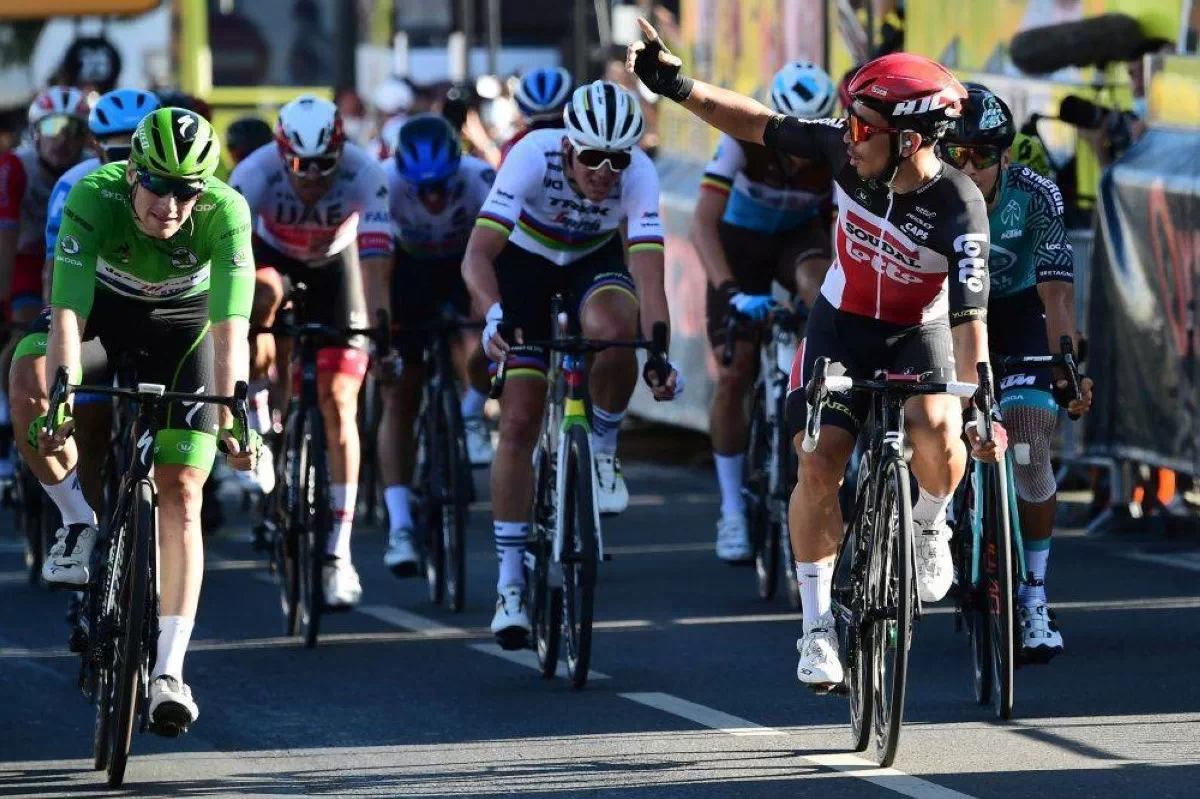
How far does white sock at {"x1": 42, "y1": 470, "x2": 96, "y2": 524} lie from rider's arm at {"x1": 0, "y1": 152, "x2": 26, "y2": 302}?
4004mm

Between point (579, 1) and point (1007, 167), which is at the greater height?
point (579, 1)

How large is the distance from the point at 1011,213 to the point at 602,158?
148cm

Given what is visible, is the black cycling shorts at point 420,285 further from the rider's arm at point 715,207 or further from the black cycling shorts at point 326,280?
the rider's arm at point 715,207

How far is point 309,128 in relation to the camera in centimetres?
1069

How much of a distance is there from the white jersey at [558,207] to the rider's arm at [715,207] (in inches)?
61.8

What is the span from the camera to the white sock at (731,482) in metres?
12.0

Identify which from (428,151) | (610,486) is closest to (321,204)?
(428,151)

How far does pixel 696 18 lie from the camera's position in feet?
68.5

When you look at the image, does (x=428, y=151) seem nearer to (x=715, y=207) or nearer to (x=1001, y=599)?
(x=715, y=207)

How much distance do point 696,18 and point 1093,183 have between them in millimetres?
6156

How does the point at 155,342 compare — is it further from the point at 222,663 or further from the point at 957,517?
the point at 957,517

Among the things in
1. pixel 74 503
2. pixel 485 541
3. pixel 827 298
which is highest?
pixel 827 298

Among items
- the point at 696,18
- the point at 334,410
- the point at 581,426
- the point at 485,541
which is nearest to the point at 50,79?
the point at 696,18

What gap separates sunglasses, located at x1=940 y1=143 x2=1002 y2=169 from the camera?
8.92m
